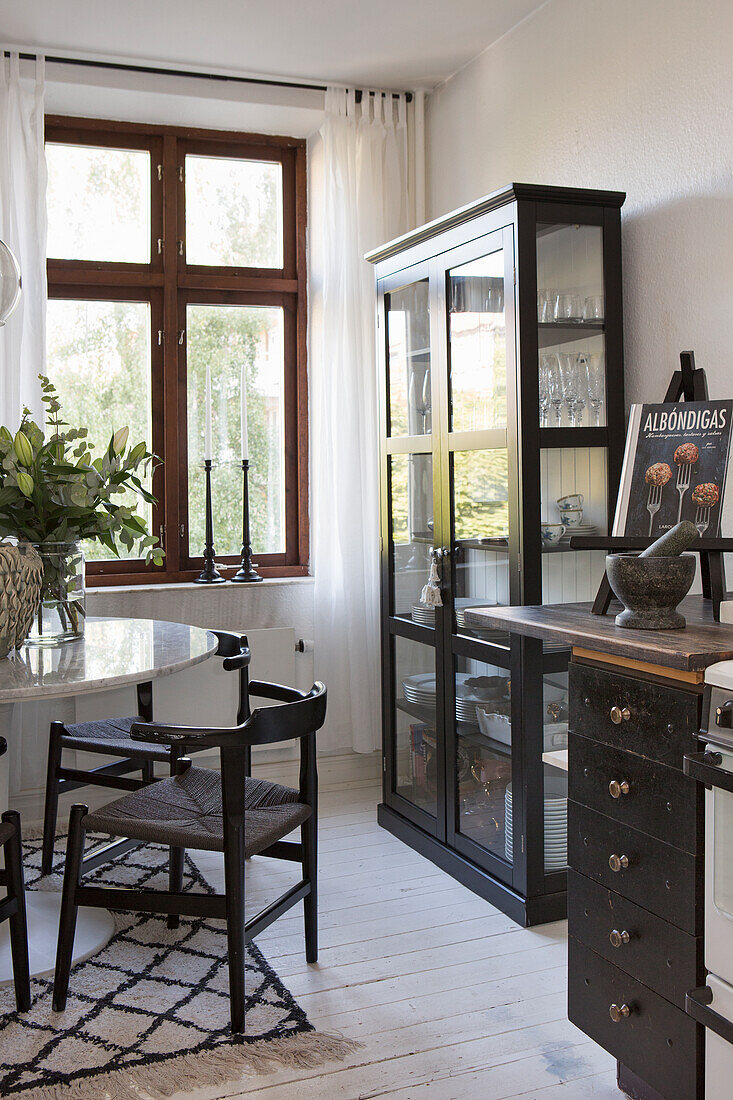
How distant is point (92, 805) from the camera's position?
144 inches

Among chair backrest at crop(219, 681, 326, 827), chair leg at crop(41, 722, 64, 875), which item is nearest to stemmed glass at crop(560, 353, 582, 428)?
chair backrest at crop(219, 681, 326, 827)

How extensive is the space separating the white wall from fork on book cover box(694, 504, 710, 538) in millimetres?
464

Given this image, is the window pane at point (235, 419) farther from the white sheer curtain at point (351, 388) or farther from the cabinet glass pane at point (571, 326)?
the cabinet glass pane at point (571, 326)

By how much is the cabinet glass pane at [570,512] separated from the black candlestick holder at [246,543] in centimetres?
145

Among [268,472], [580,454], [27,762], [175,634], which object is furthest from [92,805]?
[580,454]

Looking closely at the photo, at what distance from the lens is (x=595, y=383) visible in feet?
9.02

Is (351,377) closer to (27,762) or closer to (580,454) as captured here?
(580,454)

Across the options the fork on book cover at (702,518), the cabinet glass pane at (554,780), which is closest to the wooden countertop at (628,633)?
the fork on book cover at (702,518)

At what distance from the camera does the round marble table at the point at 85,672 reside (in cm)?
213

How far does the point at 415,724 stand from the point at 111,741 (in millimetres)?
1098

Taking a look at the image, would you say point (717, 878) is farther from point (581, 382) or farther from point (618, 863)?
point (581, 382)

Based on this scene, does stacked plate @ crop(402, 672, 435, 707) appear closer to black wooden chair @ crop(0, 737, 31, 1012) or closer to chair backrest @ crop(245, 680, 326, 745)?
chair backrest @ crop(245, 680, 326, 745)

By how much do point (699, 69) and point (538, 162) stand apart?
2.53 feet

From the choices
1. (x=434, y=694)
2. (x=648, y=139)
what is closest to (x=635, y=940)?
(x=434, y=694)
